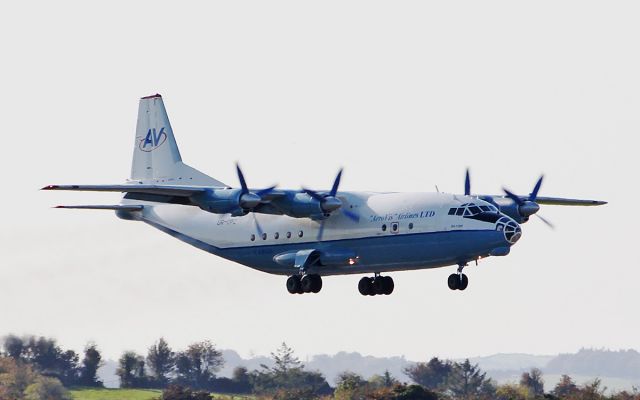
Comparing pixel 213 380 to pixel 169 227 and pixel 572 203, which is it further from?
pixel 572 203

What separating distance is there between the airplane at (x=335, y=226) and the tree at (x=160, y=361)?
1031 centimetres

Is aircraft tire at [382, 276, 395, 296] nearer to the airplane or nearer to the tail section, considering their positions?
the airplane

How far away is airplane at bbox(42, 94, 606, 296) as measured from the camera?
37.6 metres

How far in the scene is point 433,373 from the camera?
5797cm

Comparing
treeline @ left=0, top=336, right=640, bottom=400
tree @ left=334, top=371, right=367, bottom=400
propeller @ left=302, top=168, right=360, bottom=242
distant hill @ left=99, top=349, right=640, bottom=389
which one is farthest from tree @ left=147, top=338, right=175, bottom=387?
distant hill @ left=99, top=349, right=640, bottom=389

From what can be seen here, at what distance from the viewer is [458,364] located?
57188 mm

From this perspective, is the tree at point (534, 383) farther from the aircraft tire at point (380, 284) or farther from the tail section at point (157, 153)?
the tail section at point (157, 153)

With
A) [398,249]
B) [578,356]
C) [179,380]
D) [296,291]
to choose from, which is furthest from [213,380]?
[578,356]

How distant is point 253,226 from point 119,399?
11826 millimetres

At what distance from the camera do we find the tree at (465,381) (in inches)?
A: 2189

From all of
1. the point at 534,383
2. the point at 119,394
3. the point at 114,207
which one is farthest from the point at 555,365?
the point at 114,207

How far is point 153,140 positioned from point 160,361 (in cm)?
1150

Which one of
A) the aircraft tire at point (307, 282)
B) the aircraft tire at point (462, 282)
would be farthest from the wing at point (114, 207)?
the aircraft tire at point (462, 282)

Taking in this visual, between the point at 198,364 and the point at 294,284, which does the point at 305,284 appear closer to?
the point at 294,284
